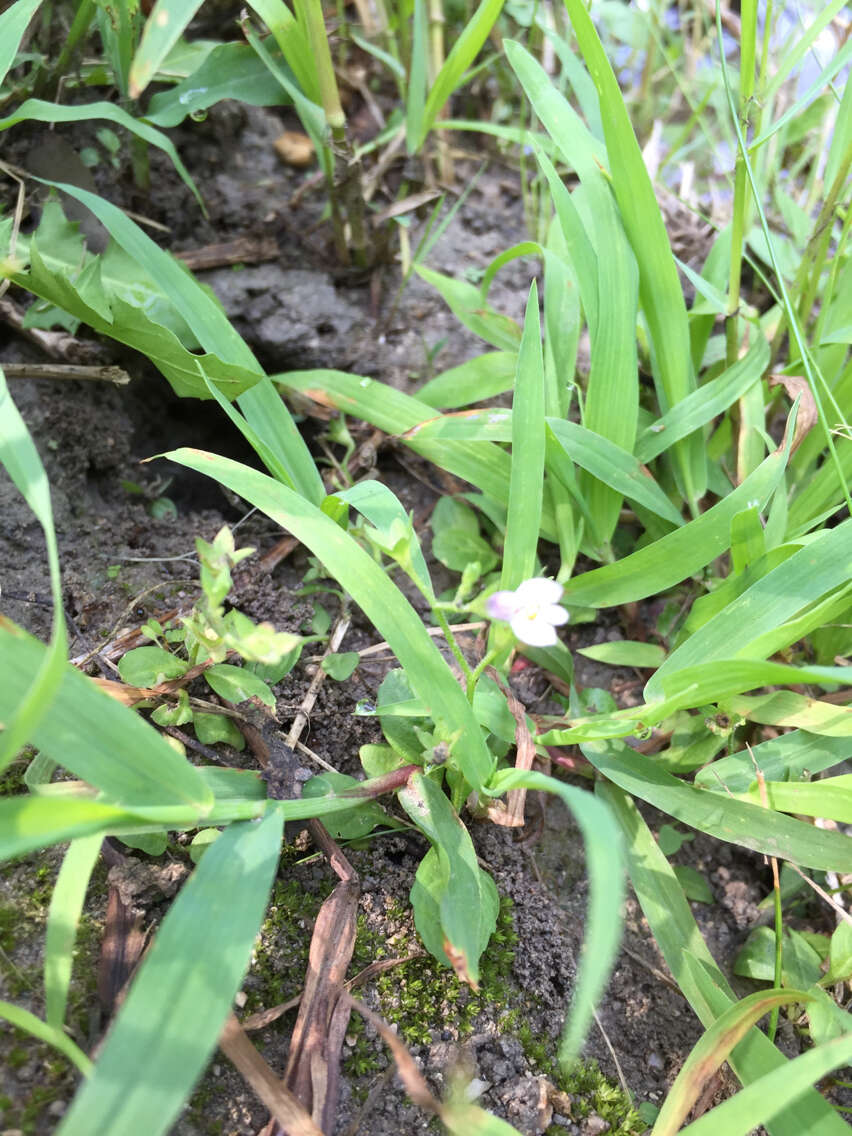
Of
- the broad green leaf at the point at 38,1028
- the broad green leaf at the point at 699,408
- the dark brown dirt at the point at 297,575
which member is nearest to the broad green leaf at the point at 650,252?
the broad green leaf at the point at 699,408

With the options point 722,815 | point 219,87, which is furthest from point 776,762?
point 219,87

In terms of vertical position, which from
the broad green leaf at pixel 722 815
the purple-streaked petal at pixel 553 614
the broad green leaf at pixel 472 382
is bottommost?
the broad green leaf at pixel 722 815

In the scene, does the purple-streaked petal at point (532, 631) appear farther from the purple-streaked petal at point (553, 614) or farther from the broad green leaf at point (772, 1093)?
the broad green leaf at point (772, 1093)

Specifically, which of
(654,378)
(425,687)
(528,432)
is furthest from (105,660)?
(654,378)

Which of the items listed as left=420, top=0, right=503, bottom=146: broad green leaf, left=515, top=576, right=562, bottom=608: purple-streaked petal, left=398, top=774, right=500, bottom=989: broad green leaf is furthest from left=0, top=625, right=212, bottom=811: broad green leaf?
left=420, top=0, right=503, bottom=146: broad green leaf

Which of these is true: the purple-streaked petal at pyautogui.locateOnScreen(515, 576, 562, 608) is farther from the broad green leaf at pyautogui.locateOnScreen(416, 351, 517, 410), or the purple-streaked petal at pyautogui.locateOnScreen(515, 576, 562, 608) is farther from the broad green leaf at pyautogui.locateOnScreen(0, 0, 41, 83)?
A: the broad green leaf at pyautogui.locateOnScreen(0, 0, 41, 83)

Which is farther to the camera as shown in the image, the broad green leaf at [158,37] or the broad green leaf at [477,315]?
the broad green leaf at [477,315]

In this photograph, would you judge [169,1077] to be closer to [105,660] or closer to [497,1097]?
[497,1097]
